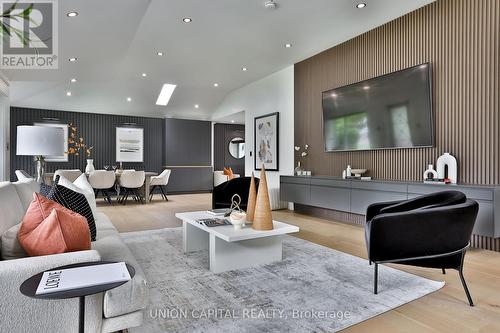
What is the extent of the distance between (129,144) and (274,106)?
5013 mm

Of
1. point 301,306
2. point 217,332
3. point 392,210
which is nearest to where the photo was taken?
point 217,332

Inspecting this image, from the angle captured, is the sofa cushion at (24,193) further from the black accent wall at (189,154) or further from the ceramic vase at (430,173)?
the black accent wall at (189,154)

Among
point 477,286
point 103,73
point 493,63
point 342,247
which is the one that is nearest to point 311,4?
point 493,63

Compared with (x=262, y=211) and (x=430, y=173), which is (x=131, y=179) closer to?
(x=262, y=211)

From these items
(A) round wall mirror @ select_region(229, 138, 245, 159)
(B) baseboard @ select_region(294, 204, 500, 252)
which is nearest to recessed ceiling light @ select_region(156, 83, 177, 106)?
(A) round wall mirror @ select_region(229, 138, 245, 159)

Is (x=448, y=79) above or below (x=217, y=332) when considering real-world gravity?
above

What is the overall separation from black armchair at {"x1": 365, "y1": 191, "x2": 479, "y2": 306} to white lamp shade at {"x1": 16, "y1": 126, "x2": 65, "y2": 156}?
2.87 metres

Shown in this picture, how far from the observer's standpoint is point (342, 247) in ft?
11.4

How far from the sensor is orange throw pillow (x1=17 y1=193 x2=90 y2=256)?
1.42 meters

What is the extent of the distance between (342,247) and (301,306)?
1.62 m

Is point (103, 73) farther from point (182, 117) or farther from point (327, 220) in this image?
point (327, 220)

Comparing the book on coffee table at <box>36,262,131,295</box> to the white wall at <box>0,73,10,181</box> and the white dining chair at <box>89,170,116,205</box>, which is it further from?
the white dining chair at <box>89,170,116,205</box>

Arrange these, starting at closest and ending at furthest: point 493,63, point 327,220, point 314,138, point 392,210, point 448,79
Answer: point 392,210 < point 493,63 < point 448,79 < point 327,220 < point 314,138

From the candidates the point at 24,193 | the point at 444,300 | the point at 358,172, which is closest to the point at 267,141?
the point at 358,172
